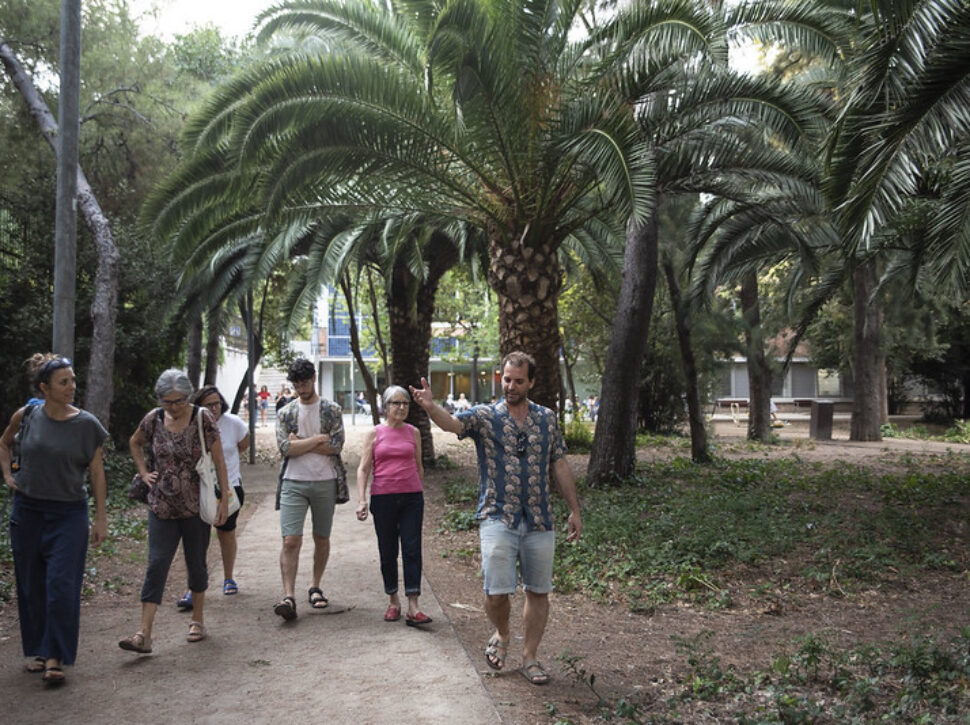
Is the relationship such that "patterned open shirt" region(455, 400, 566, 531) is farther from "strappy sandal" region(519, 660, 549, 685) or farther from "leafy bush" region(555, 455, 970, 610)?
"leafy bush" region(555, 455, 970, 610)

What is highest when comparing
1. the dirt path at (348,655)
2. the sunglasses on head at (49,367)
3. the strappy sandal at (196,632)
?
the sunglasses on head at (49,367)

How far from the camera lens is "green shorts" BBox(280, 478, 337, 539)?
6.52 meters

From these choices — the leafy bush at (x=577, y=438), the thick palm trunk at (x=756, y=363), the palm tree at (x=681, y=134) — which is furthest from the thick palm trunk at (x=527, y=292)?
the thick palm trunk at (x=756, y=363)

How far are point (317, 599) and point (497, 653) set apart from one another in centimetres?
205

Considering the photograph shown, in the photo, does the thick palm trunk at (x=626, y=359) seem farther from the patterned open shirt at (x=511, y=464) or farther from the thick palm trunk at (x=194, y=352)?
the thick palm trunk at (x=194, y=352)

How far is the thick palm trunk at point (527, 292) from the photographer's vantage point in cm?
1086

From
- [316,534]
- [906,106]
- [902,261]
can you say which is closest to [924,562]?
[906,106]

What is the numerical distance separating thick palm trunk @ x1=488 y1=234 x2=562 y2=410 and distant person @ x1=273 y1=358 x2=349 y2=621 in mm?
4532

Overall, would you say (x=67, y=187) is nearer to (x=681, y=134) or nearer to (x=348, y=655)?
(x=348, y=655)

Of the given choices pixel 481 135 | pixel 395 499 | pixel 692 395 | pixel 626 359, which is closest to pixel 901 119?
pixel 481 135

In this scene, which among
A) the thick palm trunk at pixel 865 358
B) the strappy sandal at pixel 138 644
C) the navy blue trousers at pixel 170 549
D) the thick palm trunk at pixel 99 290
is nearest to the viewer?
the strappy sandal at pixel 138 644

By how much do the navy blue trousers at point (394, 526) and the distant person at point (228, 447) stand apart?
1.38 m

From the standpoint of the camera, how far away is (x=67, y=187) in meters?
8.76

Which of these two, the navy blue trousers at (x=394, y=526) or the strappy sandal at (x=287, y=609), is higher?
the navy blue trousers at (x=394, y=526)
